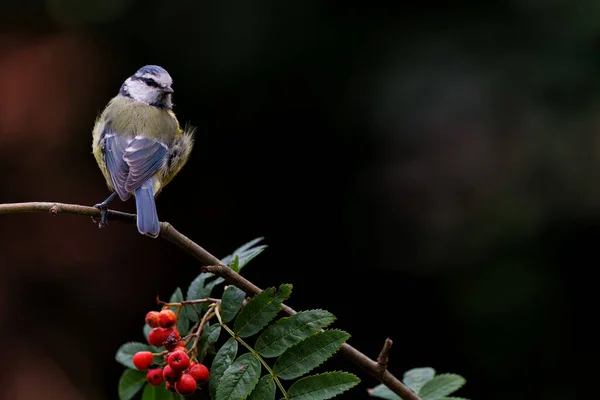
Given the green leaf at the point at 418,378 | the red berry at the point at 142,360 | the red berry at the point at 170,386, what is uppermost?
the red berry at the point at 142,360

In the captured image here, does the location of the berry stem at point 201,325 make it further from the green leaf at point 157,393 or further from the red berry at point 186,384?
the green leaf at point 157,393

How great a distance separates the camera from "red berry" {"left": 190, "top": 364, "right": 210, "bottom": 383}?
1.19 meters

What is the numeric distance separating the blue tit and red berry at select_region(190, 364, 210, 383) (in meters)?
0.57

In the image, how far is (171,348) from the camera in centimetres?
124

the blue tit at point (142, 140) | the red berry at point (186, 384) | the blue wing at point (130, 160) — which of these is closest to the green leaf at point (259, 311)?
the red berry at point (186, 384)

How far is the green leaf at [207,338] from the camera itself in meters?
1.21

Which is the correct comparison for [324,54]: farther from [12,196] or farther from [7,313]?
[7,313]

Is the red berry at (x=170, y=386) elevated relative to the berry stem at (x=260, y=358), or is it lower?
lower

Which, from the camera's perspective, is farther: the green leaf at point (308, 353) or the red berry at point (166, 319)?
the red berry at point (166, 319)

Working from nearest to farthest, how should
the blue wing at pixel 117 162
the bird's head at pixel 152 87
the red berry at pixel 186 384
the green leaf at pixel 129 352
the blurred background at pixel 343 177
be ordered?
the red berry at pixel 186 384, the green leaf at pixel 129 352, the blue wing at pixel 117 162, the bird's head at pixel 152 87, the blurred background at pixel 343 177

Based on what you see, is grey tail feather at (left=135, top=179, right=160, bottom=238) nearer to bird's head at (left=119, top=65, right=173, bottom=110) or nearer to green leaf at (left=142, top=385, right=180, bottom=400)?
green leaf at (left=142, top=385, right=180, bottom=400)

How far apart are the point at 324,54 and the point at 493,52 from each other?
75 centimetres

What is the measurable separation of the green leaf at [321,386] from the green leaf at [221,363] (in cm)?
11

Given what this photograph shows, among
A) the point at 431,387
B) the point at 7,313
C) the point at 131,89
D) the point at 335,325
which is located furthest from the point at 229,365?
the point at 7,313
